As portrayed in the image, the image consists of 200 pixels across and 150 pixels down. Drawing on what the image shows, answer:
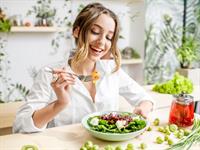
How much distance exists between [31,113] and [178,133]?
2.11ft

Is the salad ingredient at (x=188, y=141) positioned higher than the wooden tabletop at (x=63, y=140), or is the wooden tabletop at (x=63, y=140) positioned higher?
the salad ingredient at (x=188, y=141)

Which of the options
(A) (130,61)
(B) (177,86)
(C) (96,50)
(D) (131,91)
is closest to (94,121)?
(C) (96,50)

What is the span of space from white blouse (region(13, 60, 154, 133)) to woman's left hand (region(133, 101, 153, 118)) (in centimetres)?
6

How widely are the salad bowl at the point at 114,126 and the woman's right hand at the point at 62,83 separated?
0.14 metres

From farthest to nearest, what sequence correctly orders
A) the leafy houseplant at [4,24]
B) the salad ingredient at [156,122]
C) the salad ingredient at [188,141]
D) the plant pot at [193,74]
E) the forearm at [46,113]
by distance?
the plant pot at [193,74] < the leafy houseplant at [4,24] < the salad ingredient at [156,122] < the forearm at [46,113] < the salad ingredient at [188,141]

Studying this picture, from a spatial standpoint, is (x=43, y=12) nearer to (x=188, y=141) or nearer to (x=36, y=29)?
(x=36, y=29)

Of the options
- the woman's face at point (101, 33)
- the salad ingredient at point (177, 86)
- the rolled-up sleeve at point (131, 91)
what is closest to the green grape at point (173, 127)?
the rolled-up sleeve at point (131, 91)

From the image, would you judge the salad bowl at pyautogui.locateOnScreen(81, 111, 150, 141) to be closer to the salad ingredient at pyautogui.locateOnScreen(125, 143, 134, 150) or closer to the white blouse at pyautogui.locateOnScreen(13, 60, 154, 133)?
the salad ingredient at pyautogui.locateOnScreen(125, 143, 134, 150)

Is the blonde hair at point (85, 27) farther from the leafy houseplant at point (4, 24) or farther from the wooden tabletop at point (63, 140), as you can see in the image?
the leafy houseplant at point (4, 24)

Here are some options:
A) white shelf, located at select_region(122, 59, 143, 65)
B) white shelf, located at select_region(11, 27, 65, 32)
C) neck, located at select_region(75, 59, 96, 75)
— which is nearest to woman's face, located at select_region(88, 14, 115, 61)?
neck, located at select_region(75, 59, 96, 75)

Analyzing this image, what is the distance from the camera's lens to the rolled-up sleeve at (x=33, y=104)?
121 cm

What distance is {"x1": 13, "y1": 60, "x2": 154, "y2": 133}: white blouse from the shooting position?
1272 millimetres

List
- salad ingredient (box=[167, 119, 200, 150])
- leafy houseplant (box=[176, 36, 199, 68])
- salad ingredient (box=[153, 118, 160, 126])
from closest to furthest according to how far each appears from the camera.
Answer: salad ingredient (box=[167, 119, 200, 150]), salad ingredient (box=[153, 118, 160, 126]), leafy houseplant (box=[176, 36, 199, 68])

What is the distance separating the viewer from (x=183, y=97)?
128 centimetres
